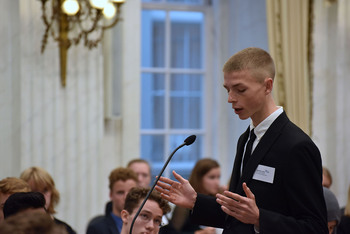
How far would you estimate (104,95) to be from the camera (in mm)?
6371

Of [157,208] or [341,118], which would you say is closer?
[157,208]

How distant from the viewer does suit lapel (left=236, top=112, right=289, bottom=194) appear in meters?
2.38

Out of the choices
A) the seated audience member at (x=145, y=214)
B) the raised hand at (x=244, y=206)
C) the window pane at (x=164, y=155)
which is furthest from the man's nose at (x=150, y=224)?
the window pane at (x=164, y=155)

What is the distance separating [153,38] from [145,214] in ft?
13.5

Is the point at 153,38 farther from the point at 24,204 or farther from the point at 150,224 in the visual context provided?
the point at 24,204

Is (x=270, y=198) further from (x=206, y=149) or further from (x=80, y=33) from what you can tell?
(x=206, y=149)

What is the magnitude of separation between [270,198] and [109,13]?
3.63 m

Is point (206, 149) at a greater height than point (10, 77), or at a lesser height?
lesser

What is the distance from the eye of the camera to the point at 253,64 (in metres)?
2.44

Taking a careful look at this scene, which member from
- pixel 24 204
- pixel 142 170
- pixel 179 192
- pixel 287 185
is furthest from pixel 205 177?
pixel 287 185

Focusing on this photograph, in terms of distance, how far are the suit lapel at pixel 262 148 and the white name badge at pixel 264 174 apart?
0.02 meters

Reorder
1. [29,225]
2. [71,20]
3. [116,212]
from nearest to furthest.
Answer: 1. [29,225]
2. [116,212]
3. [71,20]

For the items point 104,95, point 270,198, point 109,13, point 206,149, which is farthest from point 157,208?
point 206,149

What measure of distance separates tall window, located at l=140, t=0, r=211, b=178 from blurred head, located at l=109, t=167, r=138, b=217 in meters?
2.31
